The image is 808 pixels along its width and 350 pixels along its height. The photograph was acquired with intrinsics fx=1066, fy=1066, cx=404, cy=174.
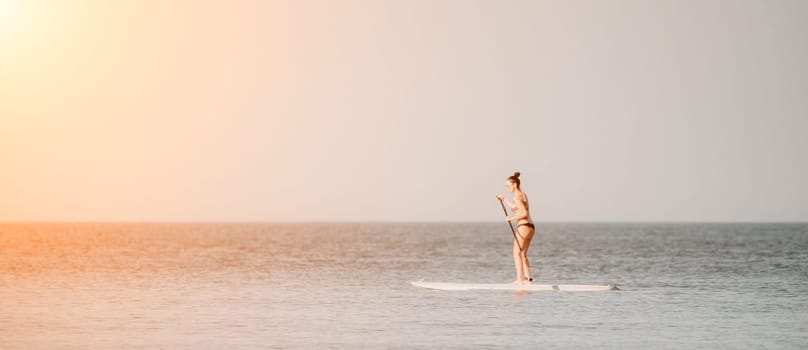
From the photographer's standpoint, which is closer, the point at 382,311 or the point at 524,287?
the point at 382,311

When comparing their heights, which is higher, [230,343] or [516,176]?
[516,176]

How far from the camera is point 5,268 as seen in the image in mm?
33031

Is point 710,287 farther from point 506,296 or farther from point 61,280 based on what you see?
point 61,280

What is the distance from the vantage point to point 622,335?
15.2 metres

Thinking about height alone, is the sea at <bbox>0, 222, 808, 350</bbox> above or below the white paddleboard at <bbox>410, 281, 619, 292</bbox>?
below

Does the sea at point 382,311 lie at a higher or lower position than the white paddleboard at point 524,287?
lower

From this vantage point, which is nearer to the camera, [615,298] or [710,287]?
[615,298]

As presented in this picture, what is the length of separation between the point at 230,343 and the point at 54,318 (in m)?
4.35

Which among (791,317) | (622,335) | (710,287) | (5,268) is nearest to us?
(622,335)

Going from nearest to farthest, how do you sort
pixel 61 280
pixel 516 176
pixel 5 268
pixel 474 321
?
pixel 474 321 → pixel 516 176 → pixel 61 280 → pixel 5 268

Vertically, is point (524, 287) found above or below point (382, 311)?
above

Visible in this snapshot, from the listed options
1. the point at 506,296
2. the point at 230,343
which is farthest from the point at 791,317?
the point at 230,343

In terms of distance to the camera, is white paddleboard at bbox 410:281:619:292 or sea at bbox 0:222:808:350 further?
white paddleboard at bbox 410:281:619:292

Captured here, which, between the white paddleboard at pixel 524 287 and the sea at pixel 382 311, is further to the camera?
the white paddleboard at pixel 524 287
